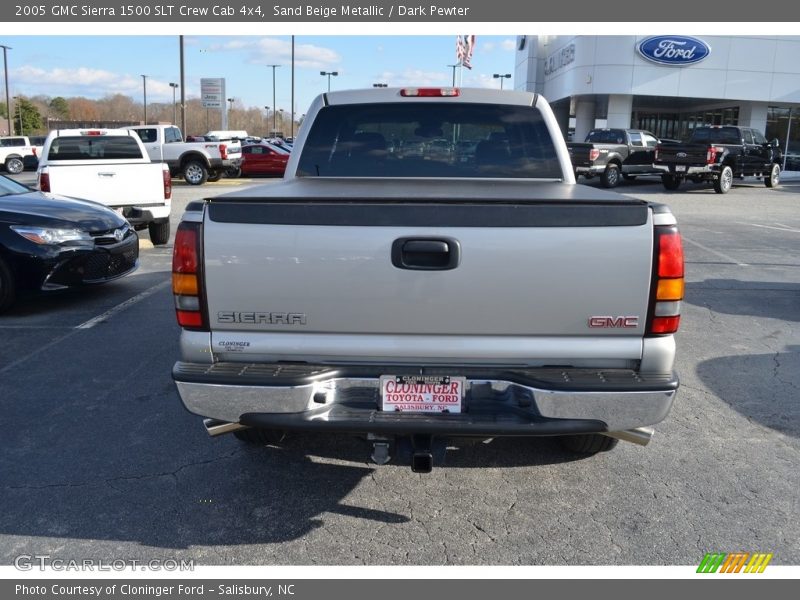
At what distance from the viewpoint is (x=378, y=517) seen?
348 centimetres

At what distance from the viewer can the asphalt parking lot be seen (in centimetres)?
322

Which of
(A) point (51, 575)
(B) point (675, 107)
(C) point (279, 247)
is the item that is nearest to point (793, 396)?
(C) point (279, 247)

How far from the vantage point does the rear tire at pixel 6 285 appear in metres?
7.10

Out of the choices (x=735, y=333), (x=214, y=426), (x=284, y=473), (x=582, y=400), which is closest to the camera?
(x=582, y=400)

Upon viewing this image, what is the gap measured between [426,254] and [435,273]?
89 mm

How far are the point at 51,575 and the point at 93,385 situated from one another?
2.39 metres

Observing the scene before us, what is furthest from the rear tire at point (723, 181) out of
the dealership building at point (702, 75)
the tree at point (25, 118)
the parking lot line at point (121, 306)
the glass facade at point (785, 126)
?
the tree at point (25, 118)

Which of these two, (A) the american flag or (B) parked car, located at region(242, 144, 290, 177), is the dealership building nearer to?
(A) the american flag

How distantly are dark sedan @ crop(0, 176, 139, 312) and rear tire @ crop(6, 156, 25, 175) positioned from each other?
29.2 m

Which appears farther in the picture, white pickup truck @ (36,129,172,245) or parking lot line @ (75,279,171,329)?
white pickup truck @ (36,129,172,245)

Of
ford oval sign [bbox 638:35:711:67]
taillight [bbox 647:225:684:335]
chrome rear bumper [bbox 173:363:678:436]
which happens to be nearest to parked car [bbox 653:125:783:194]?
ford oval sign [bbox 638:35:711:67]

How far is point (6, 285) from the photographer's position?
7102 mm

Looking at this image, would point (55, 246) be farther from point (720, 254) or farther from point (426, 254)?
point (720, 254)

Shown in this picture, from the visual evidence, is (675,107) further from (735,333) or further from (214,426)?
(214,426)
